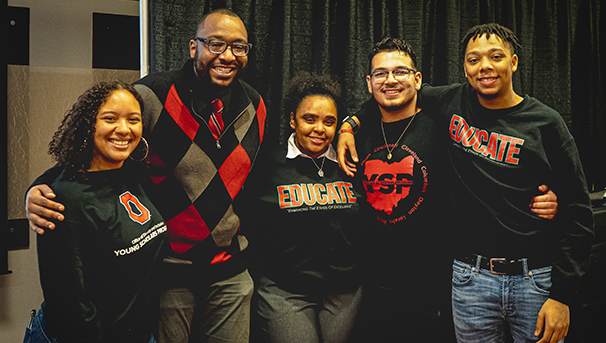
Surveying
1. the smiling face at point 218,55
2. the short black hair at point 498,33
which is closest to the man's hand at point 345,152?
the smiling face at point 218,55

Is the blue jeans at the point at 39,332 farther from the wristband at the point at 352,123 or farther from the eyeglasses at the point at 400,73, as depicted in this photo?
the eyeglasses at the point at 400,73

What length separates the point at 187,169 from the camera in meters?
1.63

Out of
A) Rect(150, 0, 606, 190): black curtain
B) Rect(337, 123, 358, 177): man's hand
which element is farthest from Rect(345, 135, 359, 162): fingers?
Rect(150, 0, 606, 190): black curtain

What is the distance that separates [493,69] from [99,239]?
165 centimetres

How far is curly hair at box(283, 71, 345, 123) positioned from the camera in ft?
6.04

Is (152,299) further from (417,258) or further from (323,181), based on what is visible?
Result: (417,258)

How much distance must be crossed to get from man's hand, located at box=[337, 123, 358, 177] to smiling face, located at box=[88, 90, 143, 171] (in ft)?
2.86

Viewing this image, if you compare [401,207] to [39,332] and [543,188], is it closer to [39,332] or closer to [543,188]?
[543,188]

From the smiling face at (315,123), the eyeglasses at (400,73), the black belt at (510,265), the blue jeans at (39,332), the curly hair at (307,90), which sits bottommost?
the blue jeans at (39,332)

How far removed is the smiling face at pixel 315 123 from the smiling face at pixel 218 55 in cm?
35

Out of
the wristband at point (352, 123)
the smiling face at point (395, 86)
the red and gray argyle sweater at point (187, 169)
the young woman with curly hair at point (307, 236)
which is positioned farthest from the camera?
the wristband at point (352, 123)

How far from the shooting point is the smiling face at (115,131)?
1.35 m

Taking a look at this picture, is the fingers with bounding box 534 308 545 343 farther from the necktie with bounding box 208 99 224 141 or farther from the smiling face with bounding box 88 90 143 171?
the smiling face with bounding box 88 90 143 171

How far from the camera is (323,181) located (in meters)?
1.81
